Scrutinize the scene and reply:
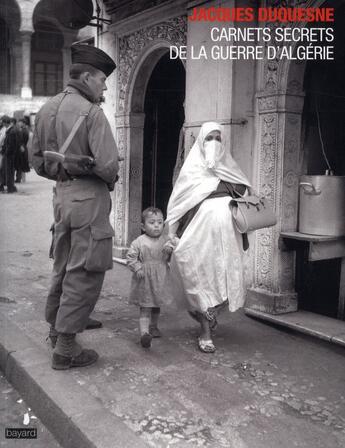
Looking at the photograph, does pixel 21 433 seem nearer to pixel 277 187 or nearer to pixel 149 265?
pixel 149 265

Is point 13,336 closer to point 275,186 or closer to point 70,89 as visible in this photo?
point 70,89

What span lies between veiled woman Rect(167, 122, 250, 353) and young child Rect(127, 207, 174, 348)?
13 centimetres

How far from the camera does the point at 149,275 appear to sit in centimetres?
419

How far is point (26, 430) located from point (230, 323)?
2336 millimetres

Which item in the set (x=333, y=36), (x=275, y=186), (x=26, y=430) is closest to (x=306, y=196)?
(x=275, y=186)

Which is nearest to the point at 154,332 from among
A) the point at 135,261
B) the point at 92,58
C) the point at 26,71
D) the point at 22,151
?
the point at 135,261

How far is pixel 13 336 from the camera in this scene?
14.0 ft

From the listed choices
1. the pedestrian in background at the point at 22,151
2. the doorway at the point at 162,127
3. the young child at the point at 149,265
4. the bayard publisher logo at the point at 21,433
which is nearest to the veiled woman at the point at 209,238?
the young child at the point at 149,265

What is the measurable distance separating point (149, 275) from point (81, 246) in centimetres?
79

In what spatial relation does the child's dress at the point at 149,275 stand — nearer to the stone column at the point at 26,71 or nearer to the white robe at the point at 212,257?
the white robe at the point at 212,257

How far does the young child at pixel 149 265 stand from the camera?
4.18 metres

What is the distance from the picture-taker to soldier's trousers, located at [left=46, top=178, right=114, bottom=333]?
3555mm

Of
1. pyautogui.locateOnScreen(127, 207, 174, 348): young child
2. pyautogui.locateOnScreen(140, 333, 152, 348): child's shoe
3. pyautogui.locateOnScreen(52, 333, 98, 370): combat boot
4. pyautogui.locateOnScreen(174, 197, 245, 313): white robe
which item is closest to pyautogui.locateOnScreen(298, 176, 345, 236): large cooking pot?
pyautogui.locateOnScreen(174, 197, 245, 313): white robe

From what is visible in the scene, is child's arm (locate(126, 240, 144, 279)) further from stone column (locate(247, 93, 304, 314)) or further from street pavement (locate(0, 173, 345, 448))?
stone column (locate(247, 93, 304, 314))
